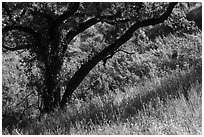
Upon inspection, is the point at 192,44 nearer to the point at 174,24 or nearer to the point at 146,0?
the point at 174,24

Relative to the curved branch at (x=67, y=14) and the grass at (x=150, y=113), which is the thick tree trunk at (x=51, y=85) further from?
the grass at (x=150, y=113)

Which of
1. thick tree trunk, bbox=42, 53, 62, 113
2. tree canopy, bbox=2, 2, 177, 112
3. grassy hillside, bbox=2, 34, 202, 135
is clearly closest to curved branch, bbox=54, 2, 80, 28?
tree canopy, bbox=2, 2, 177, 112

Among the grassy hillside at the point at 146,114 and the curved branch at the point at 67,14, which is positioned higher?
the curved branch at the point at 67,14

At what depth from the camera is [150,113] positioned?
512 cm

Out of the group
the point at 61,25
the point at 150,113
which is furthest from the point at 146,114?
the point at 61,25

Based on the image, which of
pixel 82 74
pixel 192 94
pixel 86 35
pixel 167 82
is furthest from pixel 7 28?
pixel 86 35

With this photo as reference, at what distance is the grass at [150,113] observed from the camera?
456 centimetres

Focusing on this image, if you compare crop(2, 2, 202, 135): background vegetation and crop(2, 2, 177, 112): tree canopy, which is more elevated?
crop(2, 2, 177, 112): tree canopy

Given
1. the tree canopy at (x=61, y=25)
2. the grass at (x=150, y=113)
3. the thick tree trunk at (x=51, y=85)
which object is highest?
the tree canopy at (x=61, y=25)

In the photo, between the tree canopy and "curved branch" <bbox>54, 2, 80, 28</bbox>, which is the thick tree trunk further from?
"curved branch" <bbox>54, 2, 80, 28</bbox>

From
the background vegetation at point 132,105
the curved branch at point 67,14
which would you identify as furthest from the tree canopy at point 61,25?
the background vegetation at point 132,105

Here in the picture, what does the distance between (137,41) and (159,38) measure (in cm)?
110

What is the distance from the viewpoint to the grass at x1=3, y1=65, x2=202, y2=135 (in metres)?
4.56

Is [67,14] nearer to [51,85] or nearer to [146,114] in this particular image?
[51,85]
